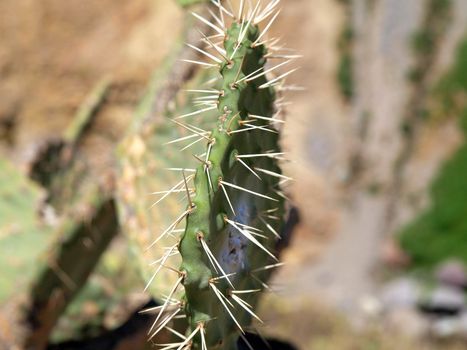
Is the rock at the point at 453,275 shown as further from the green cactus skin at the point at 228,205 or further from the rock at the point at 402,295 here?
the green cactus skin at the point at 228,205

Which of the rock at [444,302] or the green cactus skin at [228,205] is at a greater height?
the green cactus skin at [228,205]

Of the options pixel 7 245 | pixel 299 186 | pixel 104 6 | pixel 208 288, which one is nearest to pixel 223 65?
pixel 208 288

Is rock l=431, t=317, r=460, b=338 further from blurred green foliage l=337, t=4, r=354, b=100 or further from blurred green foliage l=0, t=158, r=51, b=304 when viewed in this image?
blurred green foliage l=0, t=158, r=51, b=304

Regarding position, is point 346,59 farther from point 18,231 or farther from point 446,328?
point 18,231

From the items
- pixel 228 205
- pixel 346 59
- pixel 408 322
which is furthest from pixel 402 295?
pixel 228 205

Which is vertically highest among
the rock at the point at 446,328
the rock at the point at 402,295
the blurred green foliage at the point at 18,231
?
the blurred green foliage at the point at 18,231

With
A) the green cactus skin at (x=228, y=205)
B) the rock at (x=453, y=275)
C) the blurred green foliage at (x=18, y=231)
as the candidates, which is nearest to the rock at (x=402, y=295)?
the rock at (x=453, y=275)

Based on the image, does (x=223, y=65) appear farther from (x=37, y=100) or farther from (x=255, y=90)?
(x=37, y=100)

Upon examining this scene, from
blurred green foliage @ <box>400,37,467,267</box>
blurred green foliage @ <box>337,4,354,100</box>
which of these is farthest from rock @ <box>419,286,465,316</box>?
blurred green foliage @ <box>337,4,354,100</box>
